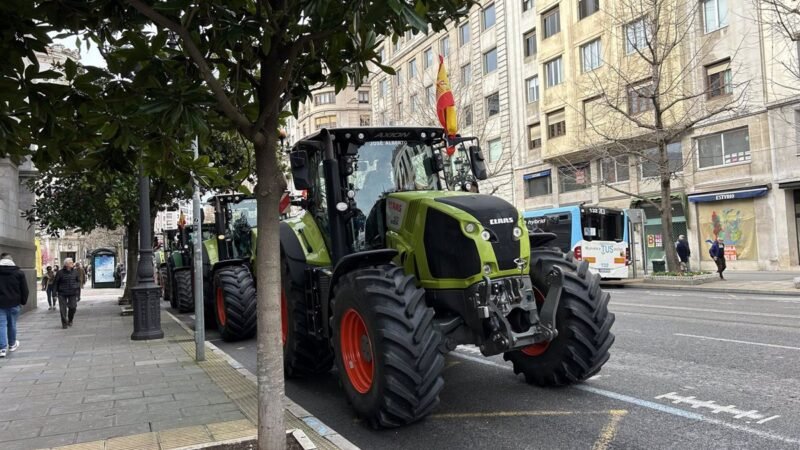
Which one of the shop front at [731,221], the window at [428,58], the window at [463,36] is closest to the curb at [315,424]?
the shop front at [731,221]

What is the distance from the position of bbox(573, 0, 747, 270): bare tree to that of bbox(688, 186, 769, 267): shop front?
1.89 m

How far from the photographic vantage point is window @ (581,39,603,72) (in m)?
28.7

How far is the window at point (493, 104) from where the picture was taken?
3688 centimetres

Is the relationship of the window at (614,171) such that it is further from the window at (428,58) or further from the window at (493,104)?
the window at (428,58)

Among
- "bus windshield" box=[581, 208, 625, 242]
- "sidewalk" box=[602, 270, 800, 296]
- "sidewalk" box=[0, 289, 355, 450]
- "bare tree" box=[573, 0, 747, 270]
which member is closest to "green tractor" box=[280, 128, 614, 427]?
"sidewalk" box=[0, 289, 355, 450]

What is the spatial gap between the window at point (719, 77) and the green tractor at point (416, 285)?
21862 mm

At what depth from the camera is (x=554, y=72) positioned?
32281mm

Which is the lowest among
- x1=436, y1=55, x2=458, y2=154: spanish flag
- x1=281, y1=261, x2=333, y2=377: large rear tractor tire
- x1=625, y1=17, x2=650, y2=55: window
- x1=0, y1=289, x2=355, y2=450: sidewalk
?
x1=0, y1=289, x2=355, y2=450: sidewalk

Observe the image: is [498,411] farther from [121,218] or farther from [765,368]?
[121,218]

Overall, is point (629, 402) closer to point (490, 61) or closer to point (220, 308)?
point (220, 308)

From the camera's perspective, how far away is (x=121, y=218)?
585 inches

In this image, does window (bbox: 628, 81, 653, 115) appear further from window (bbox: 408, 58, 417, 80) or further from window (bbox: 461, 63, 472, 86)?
window (bbox: 408, 58, 417, 80)

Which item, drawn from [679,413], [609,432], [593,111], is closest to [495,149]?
[593,111]

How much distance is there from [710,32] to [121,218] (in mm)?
24132
